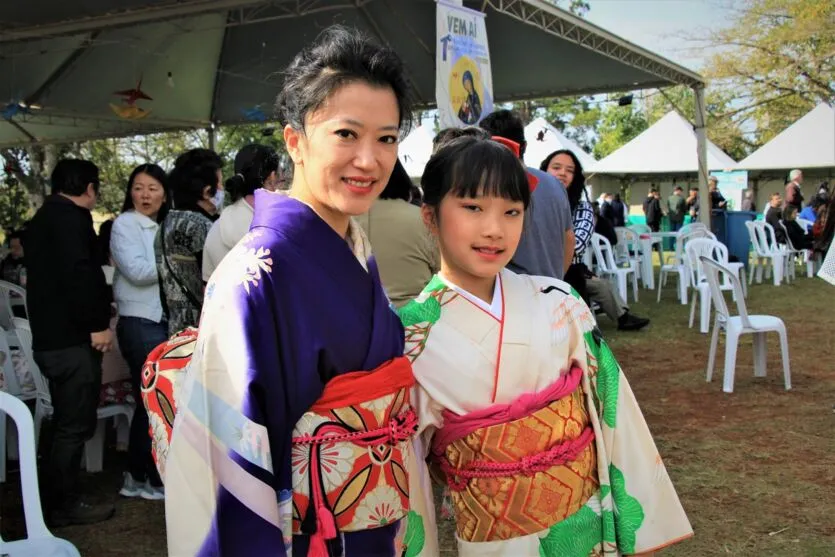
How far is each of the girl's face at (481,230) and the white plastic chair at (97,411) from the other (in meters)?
2.63

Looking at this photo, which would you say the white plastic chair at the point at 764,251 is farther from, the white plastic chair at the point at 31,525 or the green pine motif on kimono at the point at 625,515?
the white plastic chair at the point at 31,525

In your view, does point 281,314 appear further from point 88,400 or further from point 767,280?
point 767,280

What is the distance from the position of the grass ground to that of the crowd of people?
Result: 4.72 ft

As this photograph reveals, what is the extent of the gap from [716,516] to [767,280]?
8.54m

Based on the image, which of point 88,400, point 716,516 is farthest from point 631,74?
point 88,400

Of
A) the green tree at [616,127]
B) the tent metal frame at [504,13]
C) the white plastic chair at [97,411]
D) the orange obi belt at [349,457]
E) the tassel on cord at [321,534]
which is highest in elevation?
the green tree at [616,127]

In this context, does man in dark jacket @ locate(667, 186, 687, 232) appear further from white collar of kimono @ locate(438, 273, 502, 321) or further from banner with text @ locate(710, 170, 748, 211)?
white collar of kimono @ locate(438, 273, 502, 321)

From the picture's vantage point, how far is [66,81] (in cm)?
909

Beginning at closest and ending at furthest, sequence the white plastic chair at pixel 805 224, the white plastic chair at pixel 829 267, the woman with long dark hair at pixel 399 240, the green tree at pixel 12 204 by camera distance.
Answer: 1. the woman with long dark hair at pixel 399 240
2. the white plastic chair at pixel 829 267
3. the green tree at pixel 12 204
4. the white plastic chair at pixel 805 224

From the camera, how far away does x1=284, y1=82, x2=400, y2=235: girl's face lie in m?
1.27

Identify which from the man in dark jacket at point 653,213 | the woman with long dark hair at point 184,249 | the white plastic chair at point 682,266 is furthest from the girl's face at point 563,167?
the man in dark jacket at point 653,213

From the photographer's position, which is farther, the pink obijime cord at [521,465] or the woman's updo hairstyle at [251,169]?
the woman's updo hairstyle at [251,169]

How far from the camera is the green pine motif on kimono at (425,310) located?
1590mm

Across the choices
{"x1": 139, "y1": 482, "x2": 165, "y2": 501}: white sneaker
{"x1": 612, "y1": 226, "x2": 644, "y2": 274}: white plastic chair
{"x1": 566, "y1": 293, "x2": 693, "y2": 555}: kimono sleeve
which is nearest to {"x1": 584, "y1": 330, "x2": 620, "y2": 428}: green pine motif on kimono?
{"x1": 566, "y1": 293, "x2": 693, "y2": 555}: kimono sleeve
